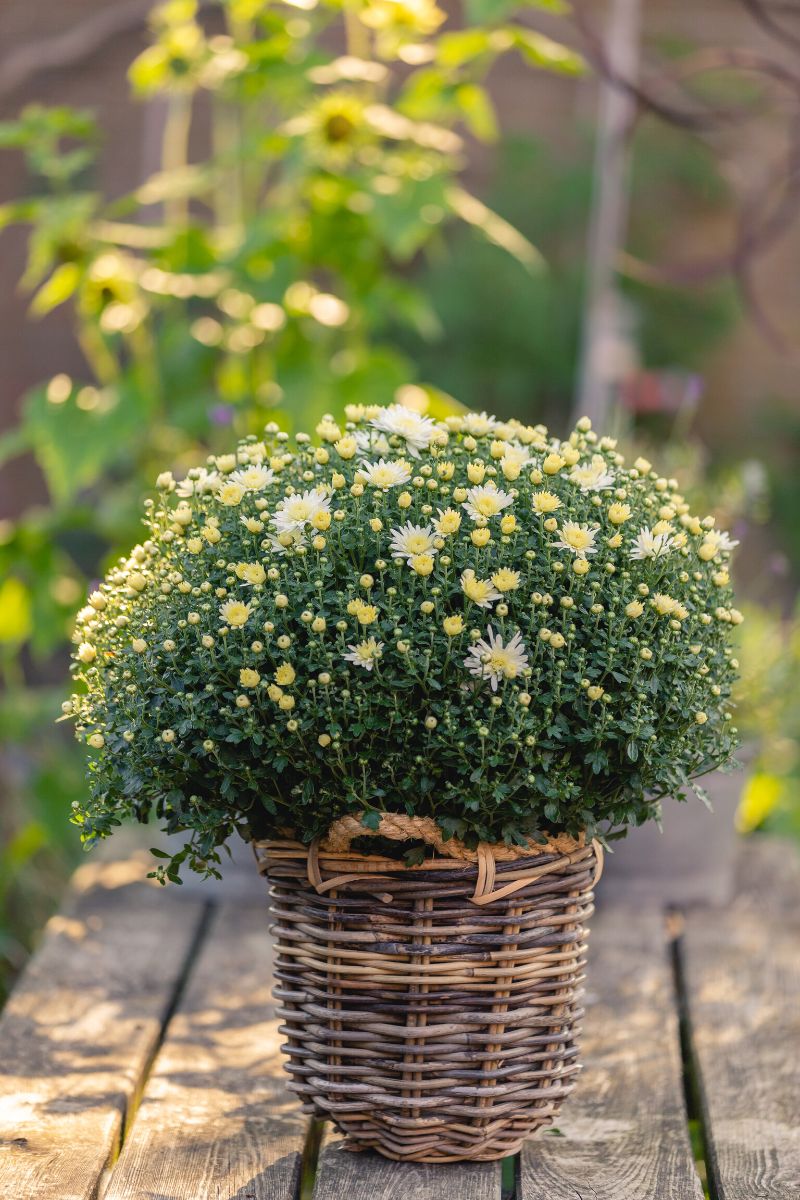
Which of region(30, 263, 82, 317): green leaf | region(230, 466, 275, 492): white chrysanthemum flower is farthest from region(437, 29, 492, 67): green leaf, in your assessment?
region(230, 466, 275, 492): white chrysanthemum flower

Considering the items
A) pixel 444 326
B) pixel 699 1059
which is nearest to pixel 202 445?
pixel 699 1059

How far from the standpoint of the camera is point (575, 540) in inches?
38.3

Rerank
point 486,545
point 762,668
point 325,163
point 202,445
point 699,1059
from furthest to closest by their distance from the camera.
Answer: point 202,445, point 325,163, point 762,668, point 699,1059, point 486,545

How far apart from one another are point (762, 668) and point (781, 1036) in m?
0.59

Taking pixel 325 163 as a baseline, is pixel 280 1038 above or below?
below

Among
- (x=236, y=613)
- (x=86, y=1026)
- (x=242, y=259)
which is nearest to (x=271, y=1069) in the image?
(x=86, y=1026)

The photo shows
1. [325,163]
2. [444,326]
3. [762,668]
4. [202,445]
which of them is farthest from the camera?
[444,326]

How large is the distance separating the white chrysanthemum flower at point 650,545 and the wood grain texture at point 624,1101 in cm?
52

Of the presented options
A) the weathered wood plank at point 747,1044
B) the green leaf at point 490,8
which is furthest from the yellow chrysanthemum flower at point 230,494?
the green leaf at point 490,8

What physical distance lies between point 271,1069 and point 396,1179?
11.5 inches

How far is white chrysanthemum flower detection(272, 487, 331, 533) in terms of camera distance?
987 mm

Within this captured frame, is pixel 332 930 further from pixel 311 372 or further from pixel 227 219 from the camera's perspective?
pixel 227 219

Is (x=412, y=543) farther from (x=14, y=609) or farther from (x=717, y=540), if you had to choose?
(x=14, y=609)

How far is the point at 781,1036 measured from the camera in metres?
1.43
